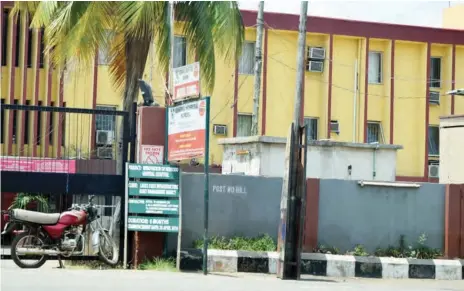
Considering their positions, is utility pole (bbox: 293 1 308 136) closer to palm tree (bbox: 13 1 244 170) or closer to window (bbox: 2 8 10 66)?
palm tree (bbox: 13 1 244 170)

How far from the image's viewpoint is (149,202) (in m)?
16.6

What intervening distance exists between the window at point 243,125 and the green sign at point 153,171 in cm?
1545

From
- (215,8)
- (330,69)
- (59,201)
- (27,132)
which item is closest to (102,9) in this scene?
(215,8)

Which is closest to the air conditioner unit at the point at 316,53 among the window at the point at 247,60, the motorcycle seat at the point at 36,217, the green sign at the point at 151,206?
the window at the point at 247,60

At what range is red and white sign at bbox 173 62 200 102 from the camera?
53.1ft

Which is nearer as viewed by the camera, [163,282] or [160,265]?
[163,282]

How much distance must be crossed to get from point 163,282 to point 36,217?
3.40 m

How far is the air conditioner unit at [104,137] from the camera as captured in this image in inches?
889

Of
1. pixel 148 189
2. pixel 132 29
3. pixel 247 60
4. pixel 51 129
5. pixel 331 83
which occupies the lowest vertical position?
pixel 148 189

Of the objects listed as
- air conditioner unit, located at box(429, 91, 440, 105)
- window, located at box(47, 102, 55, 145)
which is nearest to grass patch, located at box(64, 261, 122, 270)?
window, located at box(47, 102, 55, 145)

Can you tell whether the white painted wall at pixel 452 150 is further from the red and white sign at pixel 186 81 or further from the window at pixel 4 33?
the window at pixel 4 33

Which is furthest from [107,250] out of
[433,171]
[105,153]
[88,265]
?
[433,171]

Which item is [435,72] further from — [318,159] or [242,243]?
[242,243]

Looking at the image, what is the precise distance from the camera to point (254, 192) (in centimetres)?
1786
